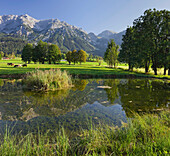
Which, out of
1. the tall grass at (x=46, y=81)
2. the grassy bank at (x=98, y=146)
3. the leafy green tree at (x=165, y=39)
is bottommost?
the grassy bank at (x=98, y=146)

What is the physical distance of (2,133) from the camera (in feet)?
15.0

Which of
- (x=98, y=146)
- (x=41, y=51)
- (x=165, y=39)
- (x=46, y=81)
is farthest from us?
(x=41, y=51)

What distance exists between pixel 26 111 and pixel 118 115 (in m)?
5.56

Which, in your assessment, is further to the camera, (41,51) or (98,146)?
(41,51)

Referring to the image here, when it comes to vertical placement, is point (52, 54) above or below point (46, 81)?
above

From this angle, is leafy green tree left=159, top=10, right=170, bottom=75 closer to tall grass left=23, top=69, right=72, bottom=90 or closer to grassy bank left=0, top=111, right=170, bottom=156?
tall grass left=23, top=69, right=72, bottom=90

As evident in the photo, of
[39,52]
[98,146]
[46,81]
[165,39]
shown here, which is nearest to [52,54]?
[39,52]

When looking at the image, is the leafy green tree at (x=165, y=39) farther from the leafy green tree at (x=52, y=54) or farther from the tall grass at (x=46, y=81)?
the leafy green tree at (x=52, y=54)

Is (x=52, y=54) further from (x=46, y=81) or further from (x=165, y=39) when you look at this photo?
(x=46, y=81)

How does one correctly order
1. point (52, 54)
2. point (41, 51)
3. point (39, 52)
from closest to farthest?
point (41, 51), point (39, 52), point (52, 54)

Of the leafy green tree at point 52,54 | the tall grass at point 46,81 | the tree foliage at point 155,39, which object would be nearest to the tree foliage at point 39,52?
the leafy green tree at point 52,54

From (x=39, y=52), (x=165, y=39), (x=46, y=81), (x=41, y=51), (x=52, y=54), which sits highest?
(x=41, y=51)

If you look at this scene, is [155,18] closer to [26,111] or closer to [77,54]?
[26,111]

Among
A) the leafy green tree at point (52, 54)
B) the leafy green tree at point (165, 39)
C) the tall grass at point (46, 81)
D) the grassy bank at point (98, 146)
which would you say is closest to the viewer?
the grassy bank at point (98, 146)
